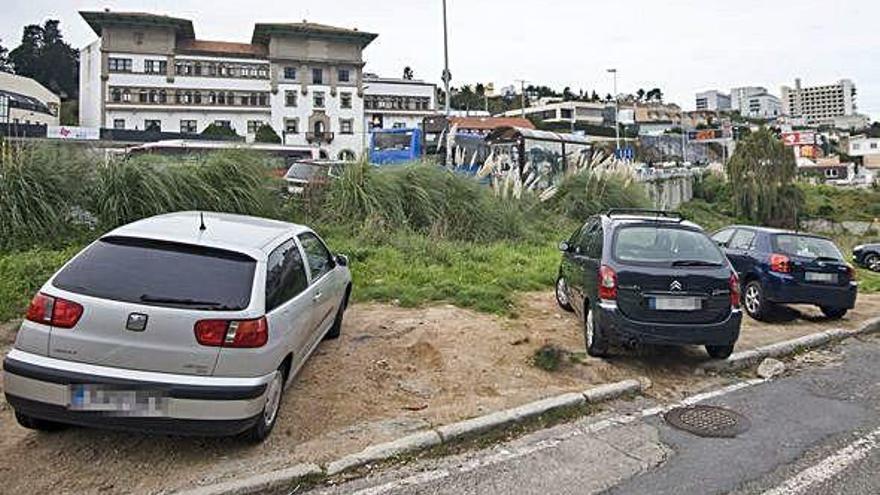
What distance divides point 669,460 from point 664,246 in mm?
2955

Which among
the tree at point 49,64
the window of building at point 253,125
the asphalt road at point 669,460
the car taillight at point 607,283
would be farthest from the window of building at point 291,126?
the asphalt road at point 669,460

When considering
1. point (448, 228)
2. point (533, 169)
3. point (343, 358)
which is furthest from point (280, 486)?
point (533, 169)

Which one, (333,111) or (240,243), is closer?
(240,243)

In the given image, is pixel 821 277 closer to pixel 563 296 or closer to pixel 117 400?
pixel 563 296

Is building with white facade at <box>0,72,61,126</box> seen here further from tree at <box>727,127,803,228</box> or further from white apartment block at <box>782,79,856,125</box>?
white apartment block at <box>782,79,856,125</box>

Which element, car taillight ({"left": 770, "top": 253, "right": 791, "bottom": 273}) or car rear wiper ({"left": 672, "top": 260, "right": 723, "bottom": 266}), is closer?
car rear wiper ({"left": 672, "top": 260, "right": 723, "bottom": 266})

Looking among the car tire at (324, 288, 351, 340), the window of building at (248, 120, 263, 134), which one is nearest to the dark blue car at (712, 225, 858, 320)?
the car tire at (324, 288, 351, 340)

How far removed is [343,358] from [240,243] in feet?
6.92

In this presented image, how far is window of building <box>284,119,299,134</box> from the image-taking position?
209 feet

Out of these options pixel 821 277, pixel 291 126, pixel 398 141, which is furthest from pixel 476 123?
pixel 291 126

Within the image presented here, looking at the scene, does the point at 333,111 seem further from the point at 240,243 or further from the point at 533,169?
the point at 240,243

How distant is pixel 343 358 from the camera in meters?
6.37

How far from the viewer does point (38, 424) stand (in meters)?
4.36

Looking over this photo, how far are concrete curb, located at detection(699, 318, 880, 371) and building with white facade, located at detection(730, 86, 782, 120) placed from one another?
191865 mm
